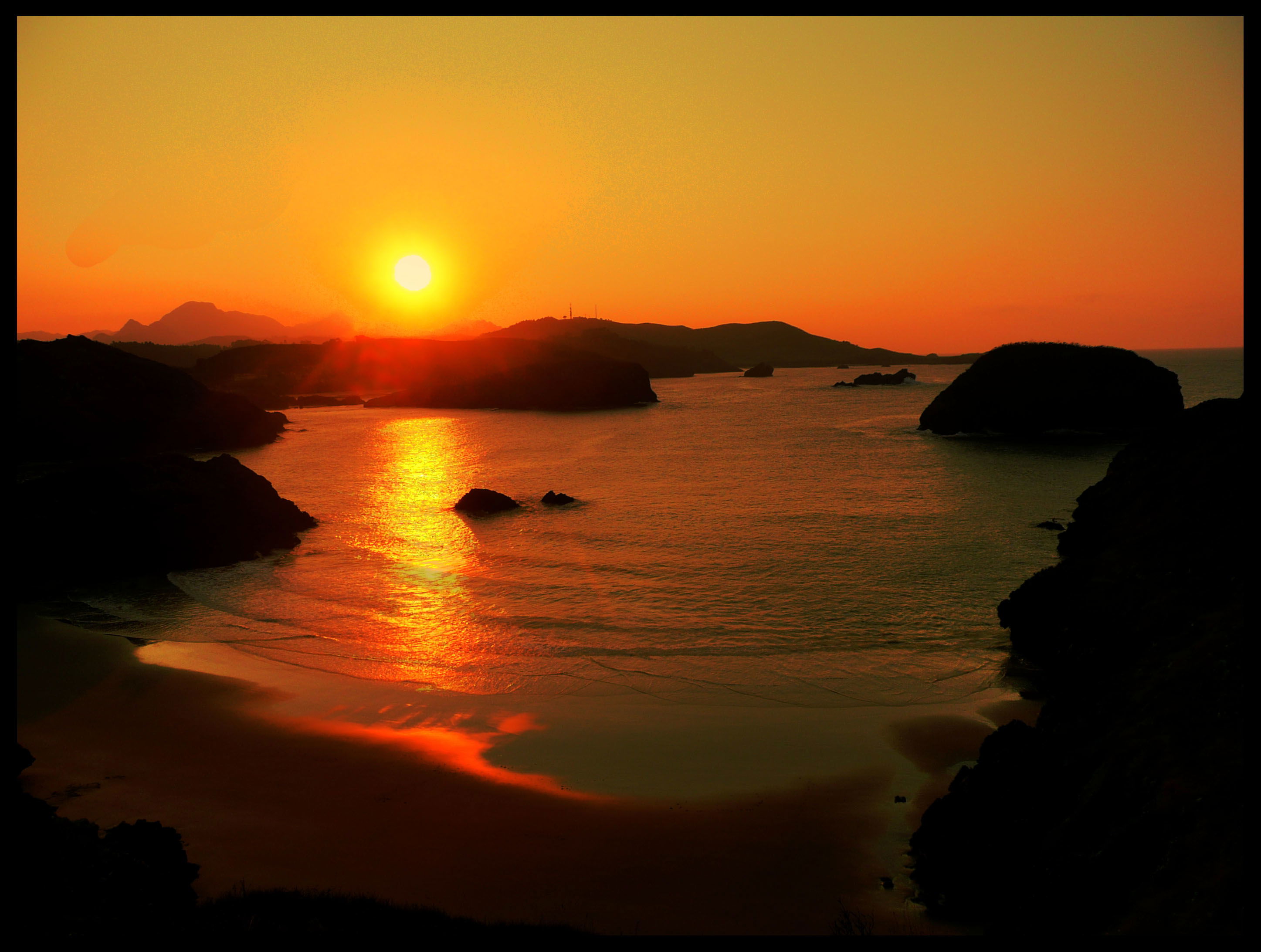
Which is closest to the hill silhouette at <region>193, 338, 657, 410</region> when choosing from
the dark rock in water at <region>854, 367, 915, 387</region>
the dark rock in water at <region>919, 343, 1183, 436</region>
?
the dark rock in water at <region>919, 343, 1183, 436</region>

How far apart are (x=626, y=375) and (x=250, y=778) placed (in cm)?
10884

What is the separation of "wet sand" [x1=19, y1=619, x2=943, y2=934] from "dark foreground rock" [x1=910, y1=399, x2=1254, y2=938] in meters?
1.22

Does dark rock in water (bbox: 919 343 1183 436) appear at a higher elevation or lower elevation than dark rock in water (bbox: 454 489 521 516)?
higher

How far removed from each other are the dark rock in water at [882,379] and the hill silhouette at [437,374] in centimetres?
6192

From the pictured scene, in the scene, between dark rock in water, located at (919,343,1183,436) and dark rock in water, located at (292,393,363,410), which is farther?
dark rock in water, located at (292,393,363,410)

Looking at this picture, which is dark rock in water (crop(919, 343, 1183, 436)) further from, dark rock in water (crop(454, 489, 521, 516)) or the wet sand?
the wet sand

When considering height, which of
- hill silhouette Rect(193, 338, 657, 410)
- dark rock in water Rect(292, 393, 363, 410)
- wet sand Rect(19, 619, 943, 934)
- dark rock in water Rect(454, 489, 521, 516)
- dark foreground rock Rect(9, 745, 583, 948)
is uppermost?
hill silhouette Rect(193, 338, 657, 410)

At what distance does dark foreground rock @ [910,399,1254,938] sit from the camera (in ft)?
17.1

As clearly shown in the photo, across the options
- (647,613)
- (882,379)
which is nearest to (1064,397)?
(647,613)

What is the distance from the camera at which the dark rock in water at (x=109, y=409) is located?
5659 centimetres

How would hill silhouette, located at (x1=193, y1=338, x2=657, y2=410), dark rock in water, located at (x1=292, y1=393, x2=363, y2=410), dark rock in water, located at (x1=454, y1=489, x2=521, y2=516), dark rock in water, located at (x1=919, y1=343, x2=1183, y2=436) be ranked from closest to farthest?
dark rock in water, located at (x1=454, y1=489, x2=521, y2=516) < dark rock in water, located at (x1=919, y1=343, x2=1183, y2=436) < hill silhouette, located at (x1=193, y1=338, x2=657, y2=410) < dark rock in water, located at (x1=292, y1=393, x2=363, y2=410)

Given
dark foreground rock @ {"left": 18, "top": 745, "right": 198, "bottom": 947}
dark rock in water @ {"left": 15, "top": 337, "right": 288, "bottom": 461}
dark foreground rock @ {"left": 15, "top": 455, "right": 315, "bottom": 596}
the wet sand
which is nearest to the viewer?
dark foreground rock @ {"left": 18, "top": 745, "right": 198, "bottom": 947}

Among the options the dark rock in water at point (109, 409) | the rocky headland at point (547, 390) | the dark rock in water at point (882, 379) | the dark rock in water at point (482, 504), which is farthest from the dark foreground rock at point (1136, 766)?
the dark rock in water at point (882, 379)

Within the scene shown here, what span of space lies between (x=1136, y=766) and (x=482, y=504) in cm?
3084
